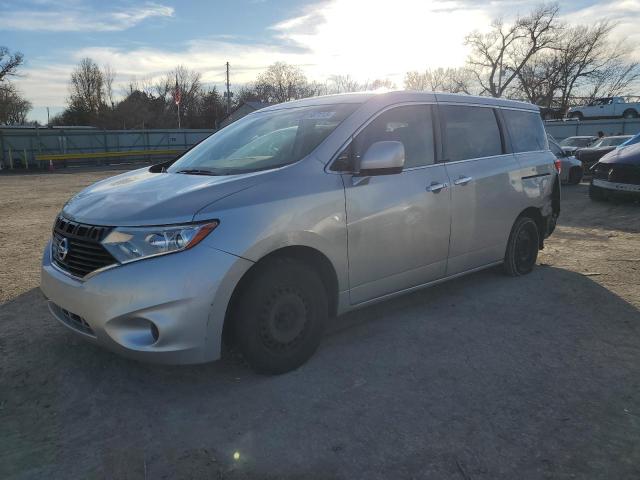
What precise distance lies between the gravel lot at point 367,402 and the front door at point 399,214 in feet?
1.55

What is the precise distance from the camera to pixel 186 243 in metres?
2.70

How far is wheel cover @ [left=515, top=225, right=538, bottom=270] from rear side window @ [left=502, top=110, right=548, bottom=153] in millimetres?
856

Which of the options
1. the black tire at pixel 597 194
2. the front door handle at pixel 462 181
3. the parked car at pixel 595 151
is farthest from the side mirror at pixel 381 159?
the parked car at pixel 595 151

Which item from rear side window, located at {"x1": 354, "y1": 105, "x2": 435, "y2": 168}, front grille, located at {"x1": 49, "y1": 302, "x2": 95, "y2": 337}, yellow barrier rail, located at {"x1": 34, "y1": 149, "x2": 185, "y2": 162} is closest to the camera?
front grille, located at {"x1": 49, "y1": 302, "x2": 95, "y2": 337}

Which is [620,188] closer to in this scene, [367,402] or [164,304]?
[367,402]

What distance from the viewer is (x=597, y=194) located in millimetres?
10742

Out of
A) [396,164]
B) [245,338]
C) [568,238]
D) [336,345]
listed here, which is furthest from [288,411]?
[568,238]

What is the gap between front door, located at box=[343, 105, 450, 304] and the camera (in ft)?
11.3

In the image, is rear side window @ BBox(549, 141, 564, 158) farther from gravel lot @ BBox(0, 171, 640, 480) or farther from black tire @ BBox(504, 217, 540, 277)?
gravel lot @ BBox(0, 171, 640, 480)

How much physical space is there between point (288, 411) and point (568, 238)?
620 cm

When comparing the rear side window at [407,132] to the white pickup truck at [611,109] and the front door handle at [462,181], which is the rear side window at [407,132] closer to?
the front door handle at [462,181]

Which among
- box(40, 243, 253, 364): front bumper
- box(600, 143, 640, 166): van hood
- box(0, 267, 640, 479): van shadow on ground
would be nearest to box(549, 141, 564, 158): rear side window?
box(600, 143, 640, 166): van hood

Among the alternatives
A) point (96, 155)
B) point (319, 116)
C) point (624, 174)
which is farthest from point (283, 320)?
point (96, 155)

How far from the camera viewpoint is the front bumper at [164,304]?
2658mm
